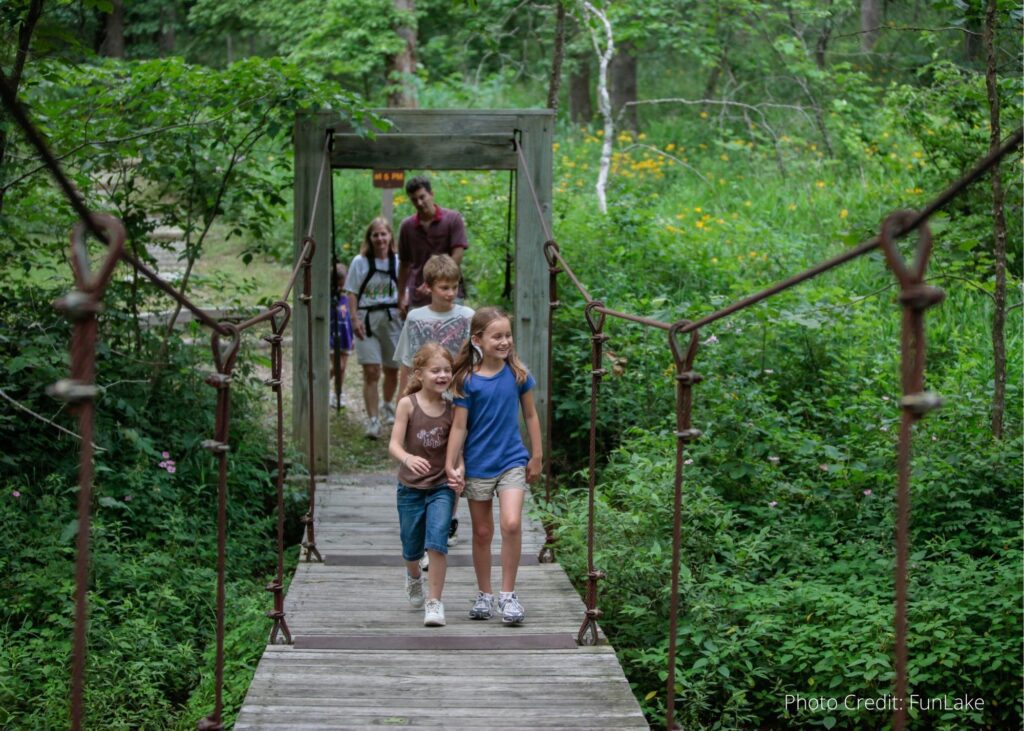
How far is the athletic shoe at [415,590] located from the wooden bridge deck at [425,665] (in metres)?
0.04

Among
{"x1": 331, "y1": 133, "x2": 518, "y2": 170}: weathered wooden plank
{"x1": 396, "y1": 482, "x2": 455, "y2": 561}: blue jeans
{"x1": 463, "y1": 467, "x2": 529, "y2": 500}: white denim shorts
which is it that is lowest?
{"x1": 396, "y1": 482, "x2": 455, "y2": 561}: blue jeans

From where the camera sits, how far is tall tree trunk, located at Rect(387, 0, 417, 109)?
501 inches

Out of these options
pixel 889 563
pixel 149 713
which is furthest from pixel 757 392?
pixel 149 713

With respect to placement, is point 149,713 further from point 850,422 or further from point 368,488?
point 850,422

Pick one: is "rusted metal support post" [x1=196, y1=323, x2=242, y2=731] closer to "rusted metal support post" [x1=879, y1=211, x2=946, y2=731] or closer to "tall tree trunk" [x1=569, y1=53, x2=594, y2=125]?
"rusted metal support post" [x1=879, y1=211, x2=946, y2=731]

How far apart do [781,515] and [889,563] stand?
813 millimetres

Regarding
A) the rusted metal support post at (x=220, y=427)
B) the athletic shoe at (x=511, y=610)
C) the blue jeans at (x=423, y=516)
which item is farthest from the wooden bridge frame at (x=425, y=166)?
the rusted metal support post at (x=220, y=427)

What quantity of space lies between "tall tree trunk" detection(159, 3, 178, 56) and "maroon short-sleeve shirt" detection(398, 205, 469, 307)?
13.3 m

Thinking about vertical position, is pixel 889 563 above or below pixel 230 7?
below

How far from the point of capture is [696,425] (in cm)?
667

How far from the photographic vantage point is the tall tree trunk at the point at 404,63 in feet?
41.7

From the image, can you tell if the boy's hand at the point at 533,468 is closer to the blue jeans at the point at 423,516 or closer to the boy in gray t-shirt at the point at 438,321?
the blue jeans at the point at 423,516

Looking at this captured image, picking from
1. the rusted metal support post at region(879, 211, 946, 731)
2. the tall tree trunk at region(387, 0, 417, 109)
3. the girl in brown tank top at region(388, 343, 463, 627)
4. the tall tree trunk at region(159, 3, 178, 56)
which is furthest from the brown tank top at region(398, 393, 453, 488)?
the tall tree trunk at region(159, 3, 178, 56)

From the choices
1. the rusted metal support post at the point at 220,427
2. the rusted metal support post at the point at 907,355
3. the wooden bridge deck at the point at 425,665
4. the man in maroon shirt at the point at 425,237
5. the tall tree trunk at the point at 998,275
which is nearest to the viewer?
the rusted metal support post at the point at 907,355
